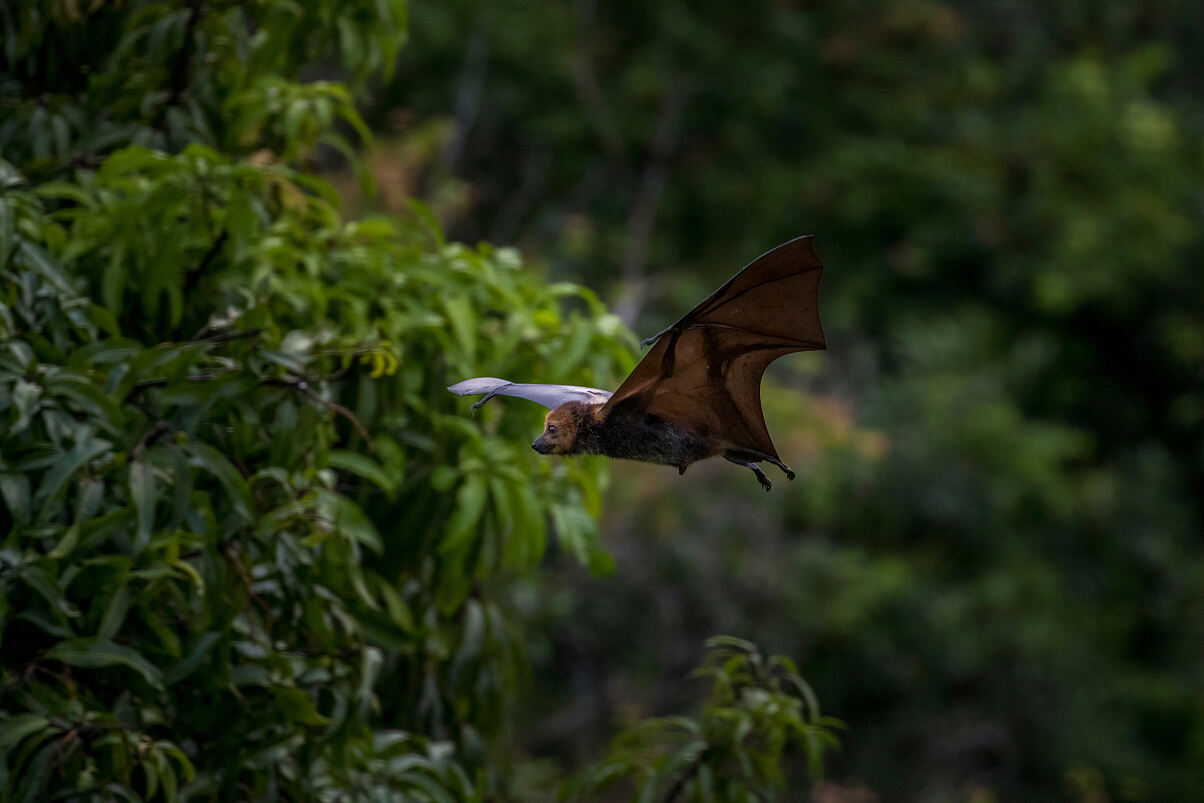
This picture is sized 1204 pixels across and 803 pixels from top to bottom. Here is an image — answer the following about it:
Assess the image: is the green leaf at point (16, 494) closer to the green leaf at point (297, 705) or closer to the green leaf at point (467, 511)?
the green leaf at point (297, 705)

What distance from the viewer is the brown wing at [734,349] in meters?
1.68

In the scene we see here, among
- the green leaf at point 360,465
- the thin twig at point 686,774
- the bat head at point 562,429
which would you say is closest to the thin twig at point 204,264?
the green leaf at point 360,465

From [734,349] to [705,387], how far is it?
0.29 feet

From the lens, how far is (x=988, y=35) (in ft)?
39.0

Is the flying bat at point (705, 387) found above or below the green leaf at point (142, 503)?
above

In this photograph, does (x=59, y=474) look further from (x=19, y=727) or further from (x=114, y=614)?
(x=19, y=727)

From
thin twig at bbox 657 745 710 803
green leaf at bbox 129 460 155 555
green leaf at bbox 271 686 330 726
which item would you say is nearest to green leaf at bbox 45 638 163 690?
green leaf at bbox 129 460 155 555

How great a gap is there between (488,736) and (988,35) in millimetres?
10667

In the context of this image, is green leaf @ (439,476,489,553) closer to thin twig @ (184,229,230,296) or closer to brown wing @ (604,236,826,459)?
thin twig @ (184,229,230,296)

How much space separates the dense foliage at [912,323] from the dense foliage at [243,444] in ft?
15.1

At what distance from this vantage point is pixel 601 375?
103 inches

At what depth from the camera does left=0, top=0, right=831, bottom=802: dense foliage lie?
2.07m

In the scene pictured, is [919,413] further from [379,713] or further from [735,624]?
[379,713]

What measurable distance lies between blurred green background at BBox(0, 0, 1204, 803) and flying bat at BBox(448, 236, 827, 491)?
2.07 ft
